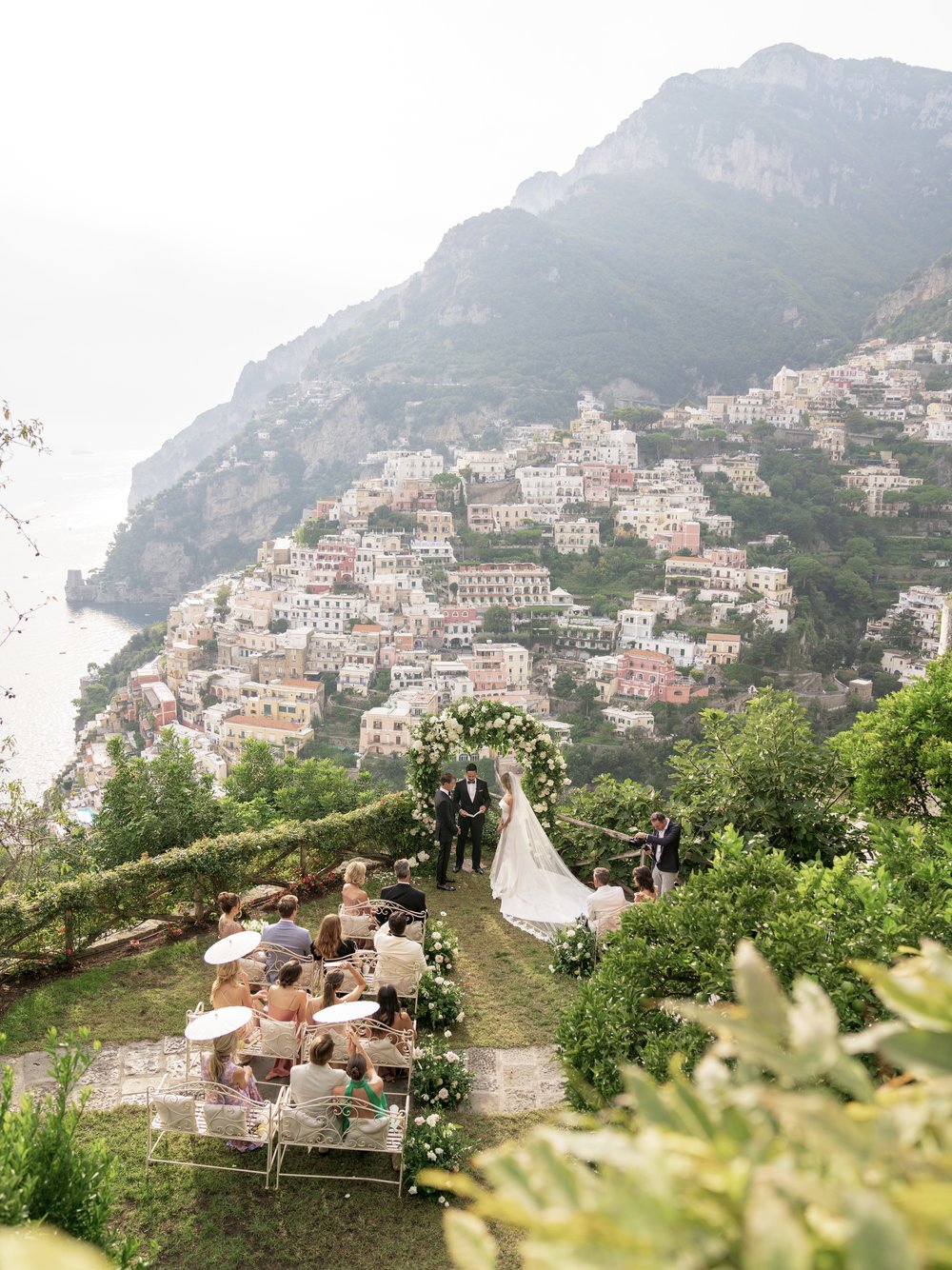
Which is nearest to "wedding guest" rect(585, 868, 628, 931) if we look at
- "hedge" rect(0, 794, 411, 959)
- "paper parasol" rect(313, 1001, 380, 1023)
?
"paper parasol" rect(313, 1001, 380, 1023)

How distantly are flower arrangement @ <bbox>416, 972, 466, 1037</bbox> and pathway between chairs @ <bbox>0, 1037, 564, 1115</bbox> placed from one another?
0.25 meters

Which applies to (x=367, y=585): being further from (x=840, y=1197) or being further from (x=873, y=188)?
(x=873, y=188)

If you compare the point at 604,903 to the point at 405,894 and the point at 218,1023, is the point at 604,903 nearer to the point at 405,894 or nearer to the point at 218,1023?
the point at 405,894

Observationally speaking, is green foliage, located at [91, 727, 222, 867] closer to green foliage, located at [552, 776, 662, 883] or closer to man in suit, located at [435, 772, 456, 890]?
man in suit, located at [435, 772, 456, 890]

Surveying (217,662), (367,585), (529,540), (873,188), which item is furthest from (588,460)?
(873,188)

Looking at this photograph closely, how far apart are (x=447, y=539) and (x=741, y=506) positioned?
70.8 feet

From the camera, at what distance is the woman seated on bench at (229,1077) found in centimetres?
378

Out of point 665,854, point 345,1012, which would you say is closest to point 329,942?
point 345,1012

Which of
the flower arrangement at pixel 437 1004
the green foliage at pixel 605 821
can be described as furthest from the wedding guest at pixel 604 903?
the green foliage at pixel 605 821

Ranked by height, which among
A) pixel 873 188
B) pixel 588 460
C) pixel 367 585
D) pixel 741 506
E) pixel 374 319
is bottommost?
pixel 367 585

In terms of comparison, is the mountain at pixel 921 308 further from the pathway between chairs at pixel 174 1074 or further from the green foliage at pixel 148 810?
the pathway between chairs at pixel 174 1074

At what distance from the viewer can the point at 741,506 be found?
63.2 meters

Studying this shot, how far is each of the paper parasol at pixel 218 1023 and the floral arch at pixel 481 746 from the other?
10.8ft

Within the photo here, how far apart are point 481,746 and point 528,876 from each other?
126cm
